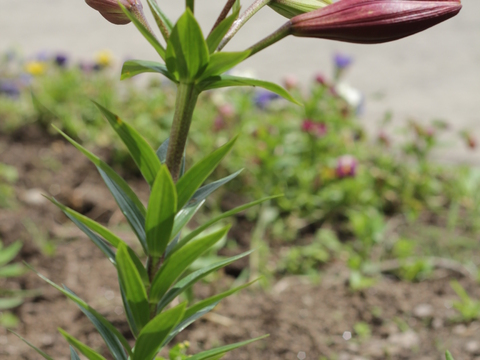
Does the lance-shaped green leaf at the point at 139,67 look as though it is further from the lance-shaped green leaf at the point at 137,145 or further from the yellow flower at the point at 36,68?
the yellow flower at the point at 36,68

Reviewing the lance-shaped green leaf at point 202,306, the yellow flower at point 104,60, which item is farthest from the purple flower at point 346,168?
the yellow flower at point 104,60

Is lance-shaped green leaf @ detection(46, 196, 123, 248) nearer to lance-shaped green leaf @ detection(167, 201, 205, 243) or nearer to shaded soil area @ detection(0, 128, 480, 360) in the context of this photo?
lance-shaped green leaf @ detection(167, 201, 205, 243)

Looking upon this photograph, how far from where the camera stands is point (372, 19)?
22.7 inches

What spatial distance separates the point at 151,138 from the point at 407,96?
94.6 inches

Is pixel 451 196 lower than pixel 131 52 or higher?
lower

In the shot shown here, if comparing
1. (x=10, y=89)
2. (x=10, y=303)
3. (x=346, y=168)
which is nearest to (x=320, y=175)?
(x=346, y=168)

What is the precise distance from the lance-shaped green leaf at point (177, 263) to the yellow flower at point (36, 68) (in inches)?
131

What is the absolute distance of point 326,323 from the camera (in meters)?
1.62

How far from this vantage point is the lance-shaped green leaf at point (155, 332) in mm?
590

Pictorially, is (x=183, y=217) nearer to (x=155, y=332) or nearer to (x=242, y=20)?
(x=155, y=332)

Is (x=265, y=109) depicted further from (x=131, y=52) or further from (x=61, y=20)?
(x=61, y=20)

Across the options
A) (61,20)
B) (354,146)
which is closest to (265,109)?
(354,146)

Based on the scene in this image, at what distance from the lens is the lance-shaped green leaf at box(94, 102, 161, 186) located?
0.59 metres

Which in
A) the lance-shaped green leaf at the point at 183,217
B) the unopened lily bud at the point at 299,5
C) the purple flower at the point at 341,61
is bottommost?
the purple flower at the point at 341,61
